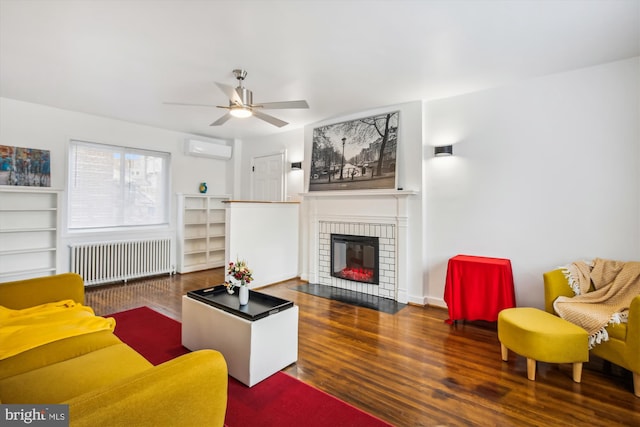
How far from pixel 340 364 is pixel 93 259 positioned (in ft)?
14.0

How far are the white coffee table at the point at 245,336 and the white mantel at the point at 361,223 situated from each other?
2121 mm

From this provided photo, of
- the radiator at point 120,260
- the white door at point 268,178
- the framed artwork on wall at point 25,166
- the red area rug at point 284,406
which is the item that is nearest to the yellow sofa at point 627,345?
the red area rug at point 284,406

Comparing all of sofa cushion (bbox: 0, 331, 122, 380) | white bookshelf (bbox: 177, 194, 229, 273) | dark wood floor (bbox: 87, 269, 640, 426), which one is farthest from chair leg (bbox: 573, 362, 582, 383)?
white bookshelf (bbox: 177, 194, 229, 273)

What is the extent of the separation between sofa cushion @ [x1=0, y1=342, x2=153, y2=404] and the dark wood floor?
1.22m

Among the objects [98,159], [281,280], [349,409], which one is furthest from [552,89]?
[98,159]

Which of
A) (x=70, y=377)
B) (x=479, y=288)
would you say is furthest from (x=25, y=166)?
(x=479, y=288)

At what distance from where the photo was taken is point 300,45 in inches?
106

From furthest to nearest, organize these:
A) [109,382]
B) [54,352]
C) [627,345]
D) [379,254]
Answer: [379,254] → [627,345] → [54,352] → [109,382]

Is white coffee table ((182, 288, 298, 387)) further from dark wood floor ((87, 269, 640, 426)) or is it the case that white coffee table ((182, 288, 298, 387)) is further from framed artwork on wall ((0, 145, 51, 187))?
framed artwork on wall ((0, 145, 51, 187))

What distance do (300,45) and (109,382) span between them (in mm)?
2773

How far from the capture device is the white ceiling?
87.0 inches

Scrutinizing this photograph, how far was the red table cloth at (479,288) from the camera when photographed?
10.5 ft

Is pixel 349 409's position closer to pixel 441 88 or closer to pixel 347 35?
pixel 347 35

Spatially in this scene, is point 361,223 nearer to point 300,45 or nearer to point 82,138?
point 300,45
